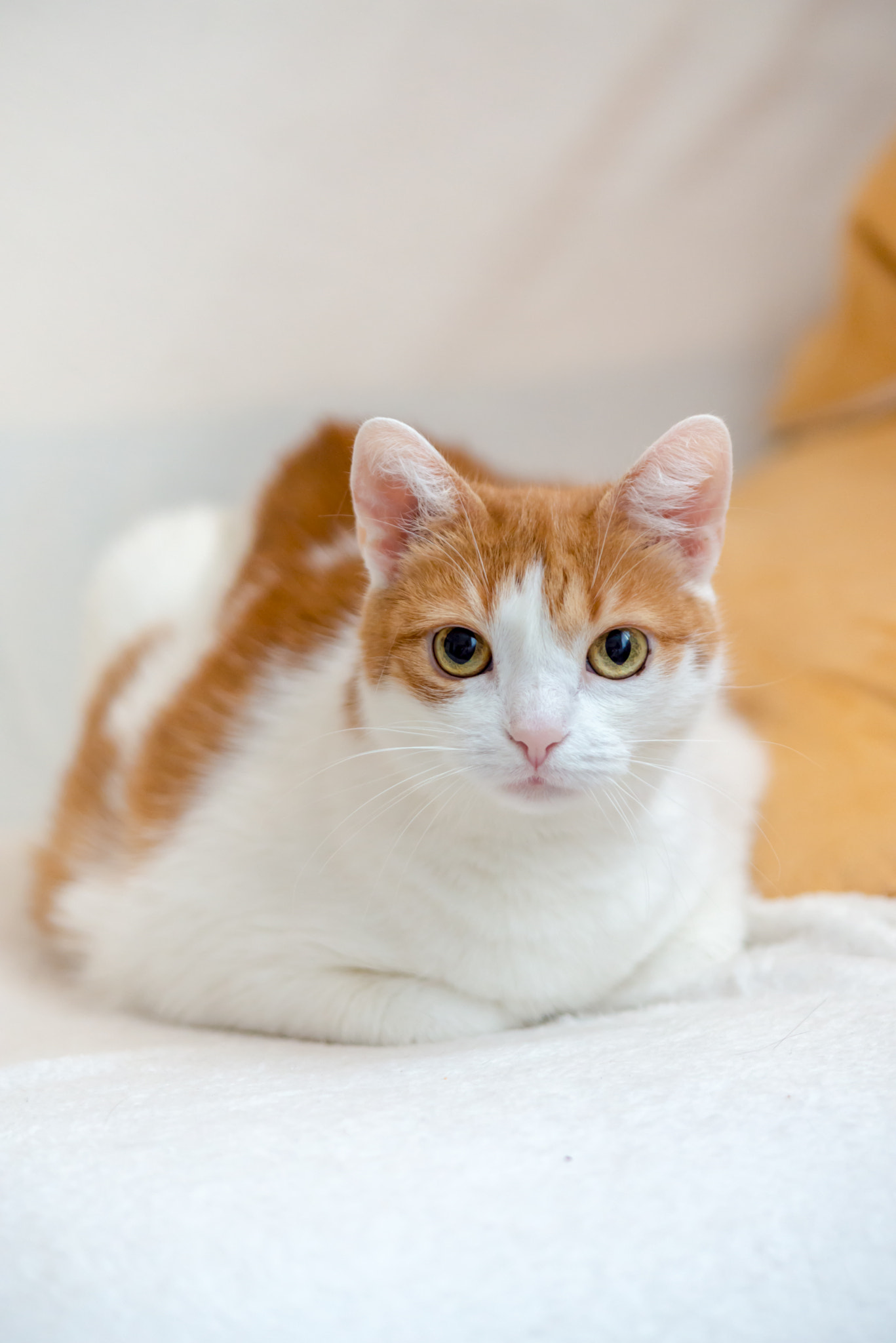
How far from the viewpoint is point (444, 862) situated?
115 centimetres

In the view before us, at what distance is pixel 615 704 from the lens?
1.02 metres

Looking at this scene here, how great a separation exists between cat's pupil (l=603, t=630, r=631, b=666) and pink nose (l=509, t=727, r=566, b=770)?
0.38 feet

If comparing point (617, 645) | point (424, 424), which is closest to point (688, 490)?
point (617, 645)

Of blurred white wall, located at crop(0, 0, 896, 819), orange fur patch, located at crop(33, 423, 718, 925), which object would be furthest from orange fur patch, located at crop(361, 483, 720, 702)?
blurred white wall, located at crop(0, 0, 896, 819)

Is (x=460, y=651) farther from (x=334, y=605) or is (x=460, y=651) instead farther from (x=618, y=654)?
(x=334, y=605)

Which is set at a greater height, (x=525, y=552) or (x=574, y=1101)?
(x=525, y=552)

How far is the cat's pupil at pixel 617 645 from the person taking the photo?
1.05 metres

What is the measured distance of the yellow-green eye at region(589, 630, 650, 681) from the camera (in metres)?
1.04

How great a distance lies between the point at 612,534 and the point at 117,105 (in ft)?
4.65

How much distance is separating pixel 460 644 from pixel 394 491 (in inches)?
6.9

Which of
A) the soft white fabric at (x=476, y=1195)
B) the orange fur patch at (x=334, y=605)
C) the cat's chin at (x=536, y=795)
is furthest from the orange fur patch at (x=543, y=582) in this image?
the soft white fabric at (x=476, y=1195)

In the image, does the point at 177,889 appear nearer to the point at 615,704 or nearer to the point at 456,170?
the point at 615,704

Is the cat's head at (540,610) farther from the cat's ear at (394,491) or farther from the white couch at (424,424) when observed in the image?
the white couch at (424,424)

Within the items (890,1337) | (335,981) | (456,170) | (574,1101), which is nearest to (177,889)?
(335,981)
